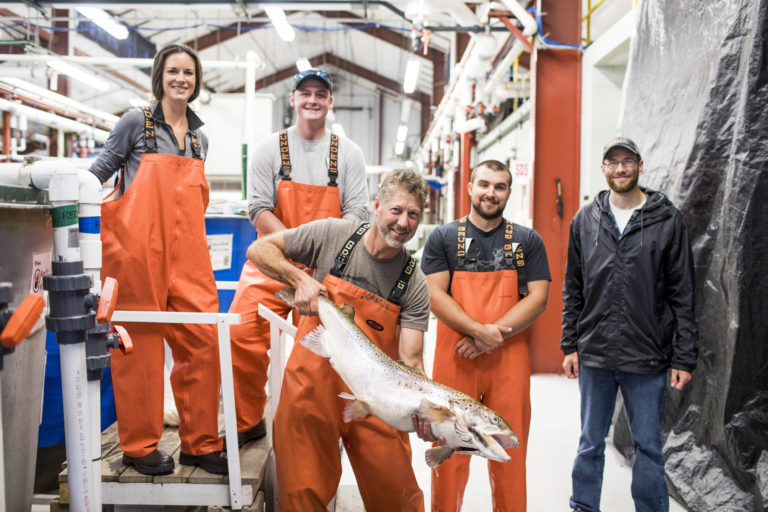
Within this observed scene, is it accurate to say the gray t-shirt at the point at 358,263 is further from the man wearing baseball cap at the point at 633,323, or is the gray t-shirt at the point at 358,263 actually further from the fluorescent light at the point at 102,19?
the fluorescent light at the point at 102,19

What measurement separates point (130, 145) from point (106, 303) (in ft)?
2.91

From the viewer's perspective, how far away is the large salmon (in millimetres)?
1592

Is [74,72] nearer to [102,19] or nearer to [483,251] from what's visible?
[102,19]

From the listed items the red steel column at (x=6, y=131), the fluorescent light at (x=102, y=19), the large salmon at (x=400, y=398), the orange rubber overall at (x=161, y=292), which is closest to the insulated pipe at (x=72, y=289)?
the orange rubber overall at (x=161, y=292)

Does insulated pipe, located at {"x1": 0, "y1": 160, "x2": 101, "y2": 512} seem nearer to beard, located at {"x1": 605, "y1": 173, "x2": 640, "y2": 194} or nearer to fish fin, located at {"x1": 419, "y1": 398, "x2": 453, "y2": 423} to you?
fish fin, located at {"x1": 419, "y1": 398, "x2": 453, "y2": 423}

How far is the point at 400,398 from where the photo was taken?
1.68 m

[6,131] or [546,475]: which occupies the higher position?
[6,131]

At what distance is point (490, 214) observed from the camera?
252cm

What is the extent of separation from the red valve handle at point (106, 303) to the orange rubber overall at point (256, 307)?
92cm

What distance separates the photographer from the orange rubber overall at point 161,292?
6.86 feet

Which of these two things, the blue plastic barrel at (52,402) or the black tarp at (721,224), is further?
the blue plastic barrel at (52,402)

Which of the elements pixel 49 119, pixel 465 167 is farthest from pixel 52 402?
pixel 465 167

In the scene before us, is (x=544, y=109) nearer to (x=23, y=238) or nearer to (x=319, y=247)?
(x=319, y=247)

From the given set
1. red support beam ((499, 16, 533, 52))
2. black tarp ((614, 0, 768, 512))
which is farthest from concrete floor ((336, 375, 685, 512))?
red support beam ((499, 16, 533, 52))
